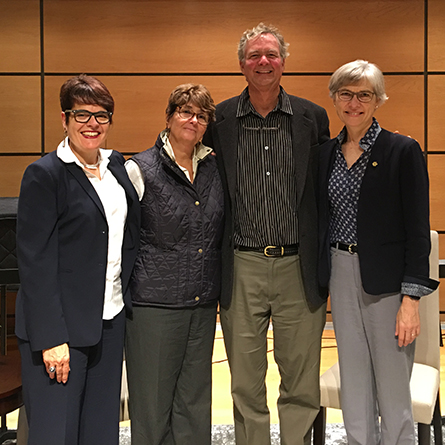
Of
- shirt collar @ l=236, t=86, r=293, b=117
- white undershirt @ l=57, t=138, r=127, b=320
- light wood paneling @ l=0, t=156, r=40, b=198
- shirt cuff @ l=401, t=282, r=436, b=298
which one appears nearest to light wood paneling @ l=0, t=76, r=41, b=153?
light wood paneling @ l=0, t=156, r=40, b=198

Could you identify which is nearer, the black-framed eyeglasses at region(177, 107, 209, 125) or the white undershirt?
the white undershirt

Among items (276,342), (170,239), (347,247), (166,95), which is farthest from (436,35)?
(170,239)

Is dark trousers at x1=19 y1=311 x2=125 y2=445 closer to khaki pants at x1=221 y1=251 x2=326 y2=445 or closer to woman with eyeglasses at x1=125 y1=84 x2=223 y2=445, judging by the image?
woman with eyeglasses at x1=125 y1=84 x2=223 y2=445

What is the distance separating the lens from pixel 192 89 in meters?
1.92

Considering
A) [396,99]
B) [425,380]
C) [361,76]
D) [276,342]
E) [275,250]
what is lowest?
[425,380]

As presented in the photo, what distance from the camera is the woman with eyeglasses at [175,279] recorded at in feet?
6.24

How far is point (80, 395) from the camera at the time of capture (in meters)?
1.68

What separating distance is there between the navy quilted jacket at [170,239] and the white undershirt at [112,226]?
0.42 feet

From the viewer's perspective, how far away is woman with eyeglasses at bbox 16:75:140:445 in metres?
1.58

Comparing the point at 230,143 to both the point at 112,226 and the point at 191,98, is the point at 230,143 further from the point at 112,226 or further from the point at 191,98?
the point at 112,226

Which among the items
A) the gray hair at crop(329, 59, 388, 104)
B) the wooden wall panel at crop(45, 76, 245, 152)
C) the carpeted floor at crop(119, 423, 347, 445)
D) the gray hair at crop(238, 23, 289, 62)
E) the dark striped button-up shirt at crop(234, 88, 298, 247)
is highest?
the wooden wall panel at crop(45, 76, 245, 152)

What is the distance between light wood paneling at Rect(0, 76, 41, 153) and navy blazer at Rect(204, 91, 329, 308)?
2.81 meters

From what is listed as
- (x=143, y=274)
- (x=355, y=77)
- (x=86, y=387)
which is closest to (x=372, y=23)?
(x=355, y=77)

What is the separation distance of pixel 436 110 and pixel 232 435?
3.17 m
